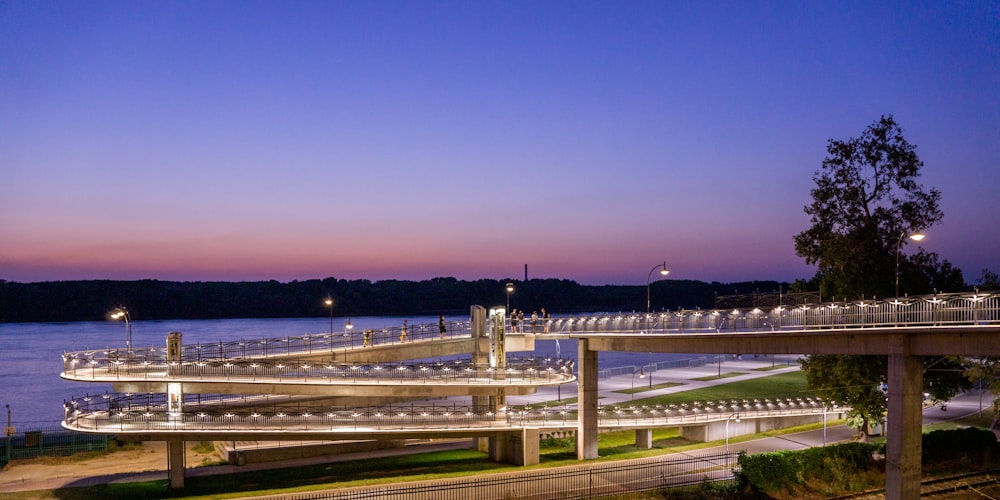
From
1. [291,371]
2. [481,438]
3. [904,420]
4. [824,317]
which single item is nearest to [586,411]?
[481,438]

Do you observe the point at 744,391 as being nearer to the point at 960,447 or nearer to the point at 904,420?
the point at 960,447

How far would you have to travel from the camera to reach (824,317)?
3428cm

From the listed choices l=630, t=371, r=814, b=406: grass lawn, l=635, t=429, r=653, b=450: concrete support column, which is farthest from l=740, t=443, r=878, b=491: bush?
l=630, t=371, r=814, b=406: grass lawn

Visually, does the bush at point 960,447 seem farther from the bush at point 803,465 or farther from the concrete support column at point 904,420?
the concrete support column at point 904,420

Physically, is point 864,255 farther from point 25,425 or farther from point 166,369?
point 25,425

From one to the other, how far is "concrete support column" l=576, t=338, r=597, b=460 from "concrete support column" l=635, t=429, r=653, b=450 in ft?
16.7

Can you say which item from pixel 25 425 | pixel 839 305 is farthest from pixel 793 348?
pixel 25 425

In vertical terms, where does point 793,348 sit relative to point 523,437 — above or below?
above

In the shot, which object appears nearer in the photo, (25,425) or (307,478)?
(307,478)

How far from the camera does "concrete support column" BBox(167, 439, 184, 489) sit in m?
39.7

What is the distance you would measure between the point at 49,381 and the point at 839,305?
130 meters

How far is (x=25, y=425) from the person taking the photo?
93438 mm

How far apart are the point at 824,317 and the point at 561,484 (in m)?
13.3

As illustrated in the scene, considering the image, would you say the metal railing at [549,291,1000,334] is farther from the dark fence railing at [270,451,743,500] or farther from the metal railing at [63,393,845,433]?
the metal railing at [63,393,845,433]
